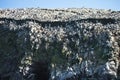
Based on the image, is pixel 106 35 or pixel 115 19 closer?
pixel 106 35

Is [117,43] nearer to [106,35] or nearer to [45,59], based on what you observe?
[106,35]

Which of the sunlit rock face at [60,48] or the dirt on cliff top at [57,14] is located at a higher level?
the dirt on cliff top at [57,14]

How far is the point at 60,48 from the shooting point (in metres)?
38.8

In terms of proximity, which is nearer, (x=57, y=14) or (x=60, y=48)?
(x=60, y=48)

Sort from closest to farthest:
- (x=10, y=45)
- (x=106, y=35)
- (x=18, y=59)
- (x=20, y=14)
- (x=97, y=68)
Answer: (x=97, y=68) → (x=106, y=35) → (x=18, y=59) → (x=10, y=45) → (x=20, y=14)

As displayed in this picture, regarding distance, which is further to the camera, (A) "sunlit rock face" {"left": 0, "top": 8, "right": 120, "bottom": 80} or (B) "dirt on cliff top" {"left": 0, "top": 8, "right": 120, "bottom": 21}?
(B) "dirt on cliff top" {"left": 0, "top": 8, "right": 120, "bottom": 21}

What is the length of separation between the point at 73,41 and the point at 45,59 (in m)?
3.90

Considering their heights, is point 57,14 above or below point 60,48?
above

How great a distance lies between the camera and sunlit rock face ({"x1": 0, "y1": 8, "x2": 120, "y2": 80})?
35.3m

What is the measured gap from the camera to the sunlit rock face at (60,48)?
116ft

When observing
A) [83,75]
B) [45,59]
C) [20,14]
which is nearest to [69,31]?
[45,59]

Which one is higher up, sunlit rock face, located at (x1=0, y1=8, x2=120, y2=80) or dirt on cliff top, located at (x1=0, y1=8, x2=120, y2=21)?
dirt on cliff top, located at (x1=0, y1=8, x2=120, y2=21)

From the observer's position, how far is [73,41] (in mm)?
38906

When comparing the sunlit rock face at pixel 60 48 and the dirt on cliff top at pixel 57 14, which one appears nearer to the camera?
the sunlit rock face at pixel 60 48
